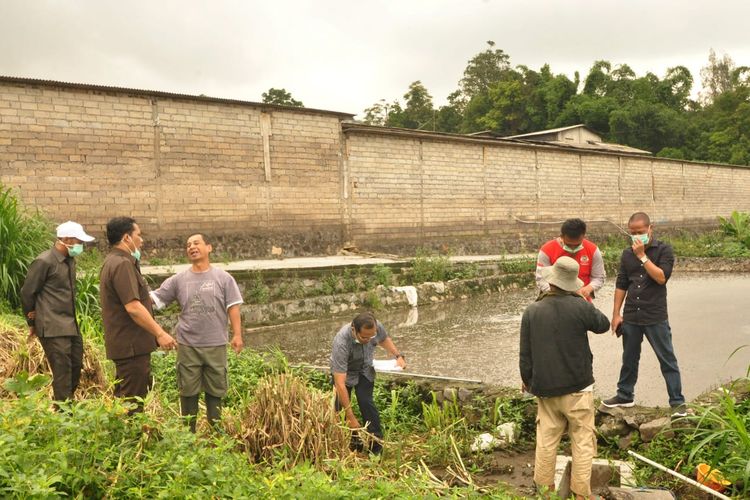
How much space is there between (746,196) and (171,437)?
120ft

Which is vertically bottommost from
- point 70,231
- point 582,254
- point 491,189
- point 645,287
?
point 645,287

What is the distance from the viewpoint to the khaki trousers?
12.6 ft

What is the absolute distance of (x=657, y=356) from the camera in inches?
209

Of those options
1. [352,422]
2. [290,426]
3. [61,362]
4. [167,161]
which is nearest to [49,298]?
[61,362]

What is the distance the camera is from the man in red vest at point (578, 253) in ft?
17.6

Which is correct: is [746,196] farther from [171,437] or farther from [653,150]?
[171,437]

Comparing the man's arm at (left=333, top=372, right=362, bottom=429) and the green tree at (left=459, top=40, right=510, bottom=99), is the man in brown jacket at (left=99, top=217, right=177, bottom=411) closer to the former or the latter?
the man's arm at (left=333, top=372, right=362, bottom=429)

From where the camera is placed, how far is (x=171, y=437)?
3316mm

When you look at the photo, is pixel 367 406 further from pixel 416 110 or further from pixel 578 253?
pixel 416 110

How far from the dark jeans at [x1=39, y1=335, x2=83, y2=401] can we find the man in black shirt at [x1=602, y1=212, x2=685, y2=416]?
173 inches

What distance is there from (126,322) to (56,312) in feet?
2.30

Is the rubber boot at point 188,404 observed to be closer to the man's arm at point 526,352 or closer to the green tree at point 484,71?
the man's arm at point 526,352

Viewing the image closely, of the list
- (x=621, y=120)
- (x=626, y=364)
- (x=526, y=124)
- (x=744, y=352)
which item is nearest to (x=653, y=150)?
(x=621, y=120)

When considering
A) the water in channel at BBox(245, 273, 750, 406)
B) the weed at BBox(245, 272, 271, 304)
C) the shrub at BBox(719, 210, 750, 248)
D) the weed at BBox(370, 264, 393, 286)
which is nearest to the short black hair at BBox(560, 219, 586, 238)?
the water in channel at BBox(245, 273, 750, 406)
